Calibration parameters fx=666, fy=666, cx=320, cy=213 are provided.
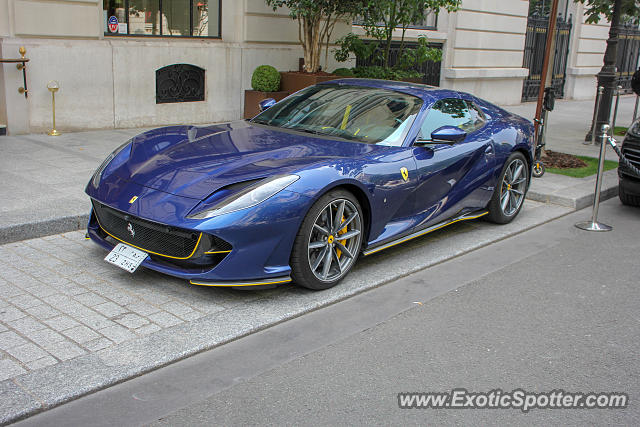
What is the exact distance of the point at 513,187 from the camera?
7.23 m

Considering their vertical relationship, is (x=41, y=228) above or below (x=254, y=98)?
below

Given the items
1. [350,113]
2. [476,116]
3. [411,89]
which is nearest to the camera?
[350,113]

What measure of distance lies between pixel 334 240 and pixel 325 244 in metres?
0.09

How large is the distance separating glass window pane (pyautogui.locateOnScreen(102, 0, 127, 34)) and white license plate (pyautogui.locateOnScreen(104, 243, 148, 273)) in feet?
24.3

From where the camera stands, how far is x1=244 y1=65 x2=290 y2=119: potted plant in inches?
485

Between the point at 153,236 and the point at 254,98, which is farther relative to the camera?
the point at 254,98

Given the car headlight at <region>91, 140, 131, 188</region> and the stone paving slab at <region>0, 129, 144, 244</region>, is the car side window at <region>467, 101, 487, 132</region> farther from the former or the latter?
the stone paving slab at <region>0, 129, 144, 244</region>

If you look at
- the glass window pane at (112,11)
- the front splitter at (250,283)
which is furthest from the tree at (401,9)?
the front splitter at (250,283)

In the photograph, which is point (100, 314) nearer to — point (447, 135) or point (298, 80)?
point (447, 135)

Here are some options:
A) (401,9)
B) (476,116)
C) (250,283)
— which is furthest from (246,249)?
(401,9)

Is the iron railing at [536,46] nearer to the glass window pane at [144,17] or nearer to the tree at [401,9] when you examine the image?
the tree at [401,9]

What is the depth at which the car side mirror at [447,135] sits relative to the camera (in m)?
5.62

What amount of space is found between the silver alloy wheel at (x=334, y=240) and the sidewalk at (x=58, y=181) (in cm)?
246

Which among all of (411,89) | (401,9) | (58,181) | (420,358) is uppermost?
(401,9)
